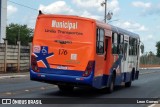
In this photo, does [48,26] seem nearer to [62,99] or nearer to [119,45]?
[62,99]

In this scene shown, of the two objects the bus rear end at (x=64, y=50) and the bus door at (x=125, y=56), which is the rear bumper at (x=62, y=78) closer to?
the bus rear end at (x=64, y=50)

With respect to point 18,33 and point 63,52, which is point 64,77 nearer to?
point 63,52

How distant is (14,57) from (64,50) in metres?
20.9

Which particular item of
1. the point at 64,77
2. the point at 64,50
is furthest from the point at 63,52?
the point at 64,77

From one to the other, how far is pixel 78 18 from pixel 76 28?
41 cm

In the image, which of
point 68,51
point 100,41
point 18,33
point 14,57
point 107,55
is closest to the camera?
point 68,51

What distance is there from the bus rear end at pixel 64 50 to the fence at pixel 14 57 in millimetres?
18648

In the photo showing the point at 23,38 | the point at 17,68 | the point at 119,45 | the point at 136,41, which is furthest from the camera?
the point at 23,38

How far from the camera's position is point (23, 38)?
390ft

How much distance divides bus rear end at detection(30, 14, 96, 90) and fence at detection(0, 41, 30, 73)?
18.6 meters

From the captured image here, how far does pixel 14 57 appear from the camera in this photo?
3744 cm

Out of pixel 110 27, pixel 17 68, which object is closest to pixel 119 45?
pixel 110 27

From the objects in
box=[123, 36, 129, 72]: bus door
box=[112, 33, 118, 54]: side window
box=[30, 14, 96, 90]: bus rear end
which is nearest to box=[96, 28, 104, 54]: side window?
box=[30, 14, 96, 90]: bus rear end

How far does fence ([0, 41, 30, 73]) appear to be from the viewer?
3581 centimetres
